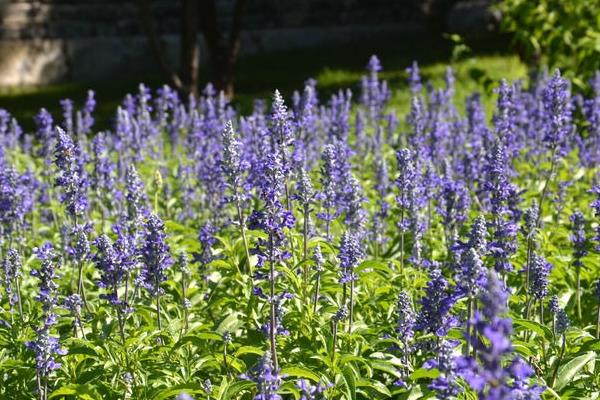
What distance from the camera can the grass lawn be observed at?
19.4 meters

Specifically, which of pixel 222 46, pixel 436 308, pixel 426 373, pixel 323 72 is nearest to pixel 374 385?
pixel 426 373

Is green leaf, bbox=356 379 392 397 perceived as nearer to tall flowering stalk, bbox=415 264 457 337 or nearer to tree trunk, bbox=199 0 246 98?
tall flowering stalk, bbox=415 264 457 337

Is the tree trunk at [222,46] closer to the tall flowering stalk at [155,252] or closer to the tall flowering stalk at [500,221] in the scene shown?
the tall flowering stalk at [500,221]

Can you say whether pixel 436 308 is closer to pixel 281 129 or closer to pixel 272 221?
pixel 272 221

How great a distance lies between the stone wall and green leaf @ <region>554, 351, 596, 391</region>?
2069 centimetres

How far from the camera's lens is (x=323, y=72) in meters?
22.4

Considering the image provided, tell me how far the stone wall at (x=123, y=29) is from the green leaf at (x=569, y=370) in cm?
2069

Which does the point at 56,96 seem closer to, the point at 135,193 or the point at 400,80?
the point at 400,80

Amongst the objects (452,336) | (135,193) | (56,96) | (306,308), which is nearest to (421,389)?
(452,336)

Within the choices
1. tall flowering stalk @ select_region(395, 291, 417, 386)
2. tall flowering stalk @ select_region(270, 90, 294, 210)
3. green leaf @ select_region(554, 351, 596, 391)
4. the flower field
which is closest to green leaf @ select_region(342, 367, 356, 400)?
the flower field

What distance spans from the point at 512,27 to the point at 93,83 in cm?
1407

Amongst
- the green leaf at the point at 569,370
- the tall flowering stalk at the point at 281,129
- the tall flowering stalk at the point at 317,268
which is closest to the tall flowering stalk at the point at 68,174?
the tall flowering stalk at the point at 281,129

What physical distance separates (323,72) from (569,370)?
59.2ft

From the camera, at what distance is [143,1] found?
16828mm
